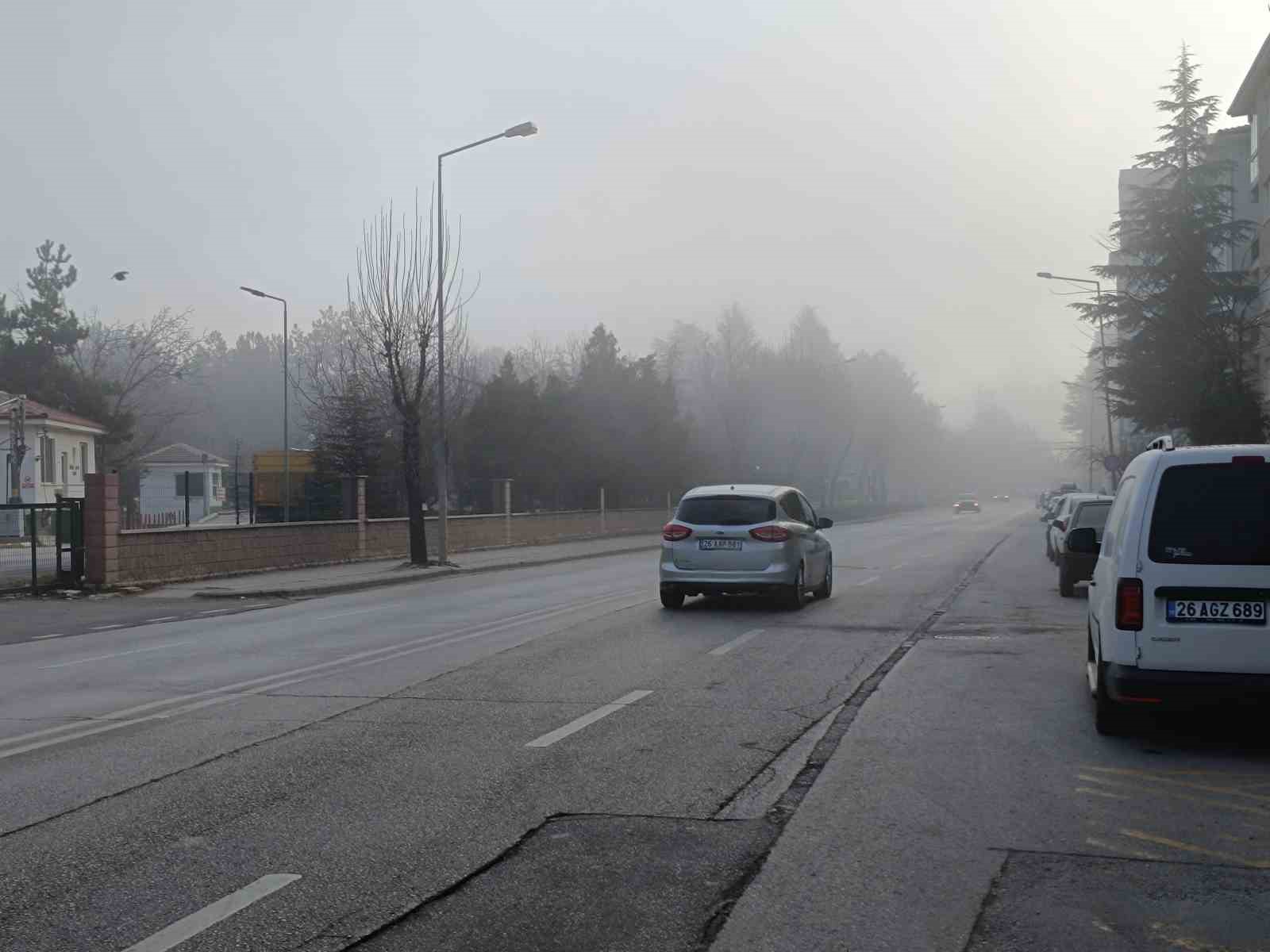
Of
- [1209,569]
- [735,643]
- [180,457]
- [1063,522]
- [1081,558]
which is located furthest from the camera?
[180,457]

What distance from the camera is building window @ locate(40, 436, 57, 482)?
53.8 m

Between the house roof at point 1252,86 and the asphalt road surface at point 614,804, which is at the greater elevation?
the house roof at point 1252,86

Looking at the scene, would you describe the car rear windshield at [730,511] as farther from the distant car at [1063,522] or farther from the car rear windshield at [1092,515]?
the car rear windshield at [1092,515]

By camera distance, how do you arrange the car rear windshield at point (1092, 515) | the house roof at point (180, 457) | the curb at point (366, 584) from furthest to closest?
the house roof at point (180, 457), the curb at point (366, 584), the car rear windshield at point (1092, 515)

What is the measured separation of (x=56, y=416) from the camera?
180ft

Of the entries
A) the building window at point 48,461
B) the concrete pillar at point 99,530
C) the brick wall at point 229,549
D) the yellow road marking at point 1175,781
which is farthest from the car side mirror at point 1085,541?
the building window at point 48,461

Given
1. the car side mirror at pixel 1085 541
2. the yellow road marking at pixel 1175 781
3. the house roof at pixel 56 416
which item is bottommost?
the yellow road marking at pixel 1175 781

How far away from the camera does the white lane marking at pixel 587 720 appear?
824 centimetres

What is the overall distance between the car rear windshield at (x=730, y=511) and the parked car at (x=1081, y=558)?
16.0 ft

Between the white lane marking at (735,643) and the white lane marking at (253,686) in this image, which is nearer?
the white lane marking at (253,686)

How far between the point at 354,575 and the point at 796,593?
12870 mm

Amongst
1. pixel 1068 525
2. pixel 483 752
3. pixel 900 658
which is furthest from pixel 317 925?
pixel 1068 525

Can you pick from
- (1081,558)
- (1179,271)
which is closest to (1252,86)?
(1179,271)

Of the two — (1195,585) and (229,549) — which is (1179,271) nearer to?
(229,549)
